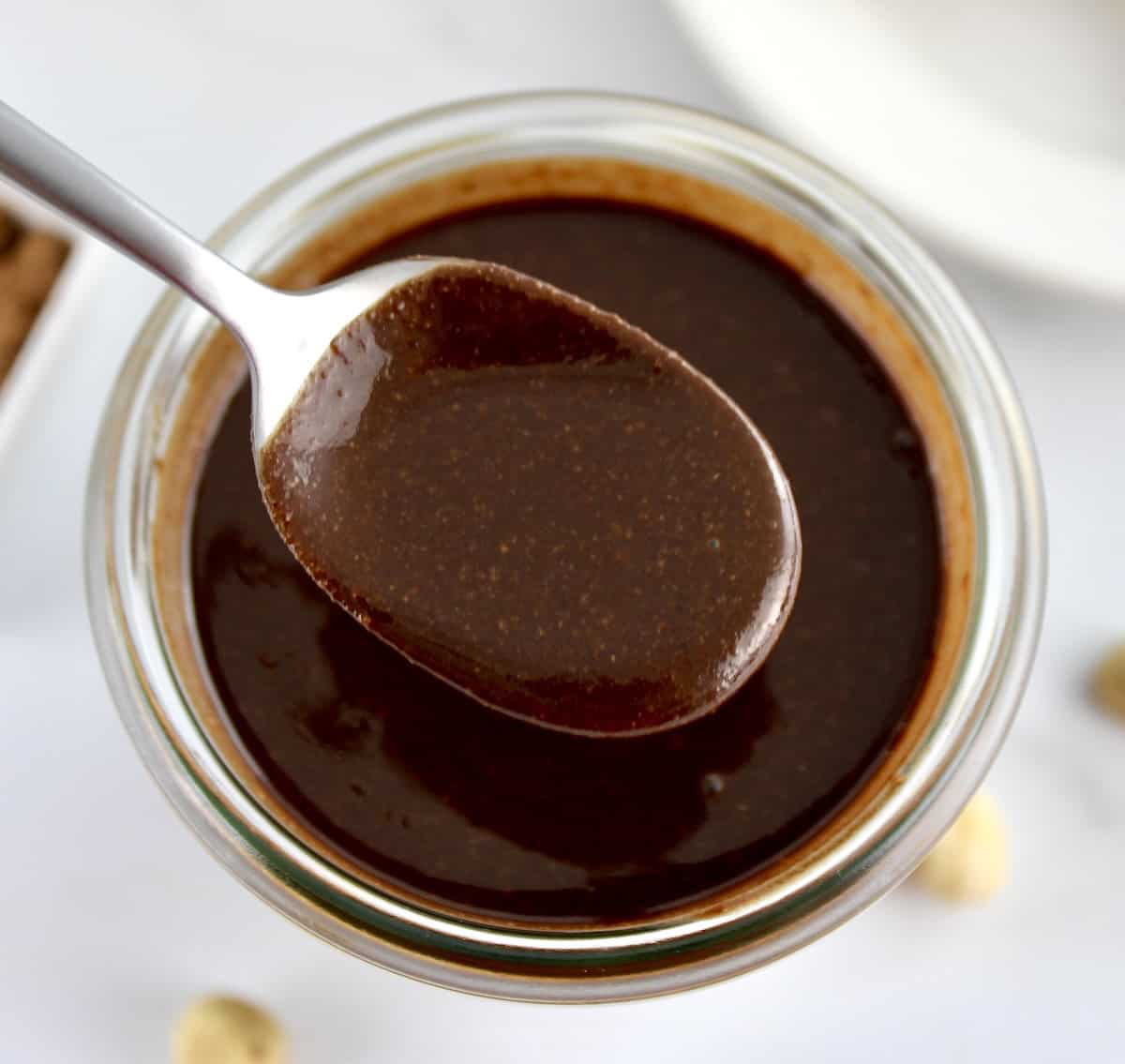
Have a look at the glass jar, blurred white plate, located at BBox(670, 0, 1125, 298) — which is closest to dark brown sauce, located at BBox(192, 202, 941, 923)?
the glass jar

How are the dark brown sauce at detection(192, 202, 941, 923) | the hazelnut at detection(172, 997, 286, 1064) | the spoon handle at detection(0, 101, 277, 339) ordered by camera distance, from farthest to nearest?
the hazelnut at detection(172, 997, 286, 1064) → the dark brown sauce at detection(192, 202, 941, 923) → the spoon handle at detection(0, 101, 277, 339)

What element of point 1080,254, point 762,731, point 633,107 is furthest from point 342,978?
point 1080,254

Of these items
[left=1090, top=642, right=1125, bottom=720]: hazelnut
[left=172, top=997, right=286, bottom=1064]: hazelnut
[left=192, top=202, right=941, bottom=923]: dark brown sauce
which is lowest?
[left=172, top=997, right=286, bottom=1064]: hazelnut

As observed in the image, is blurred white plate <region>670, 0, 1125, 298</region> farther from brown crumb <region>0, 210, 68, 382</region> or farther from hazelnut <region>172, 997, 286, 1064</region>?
hazelnut <region>172, 997, 286, 1064</region>

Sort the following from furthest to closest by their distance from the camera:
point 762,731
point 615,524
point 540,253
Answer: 1. point 540,253
2. point 762,731
3. point 615,524

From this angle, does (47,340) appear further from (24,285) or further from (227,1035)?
(227,1035)

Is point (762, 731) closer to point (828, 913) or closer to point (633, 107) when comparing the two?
point (828, 913)
